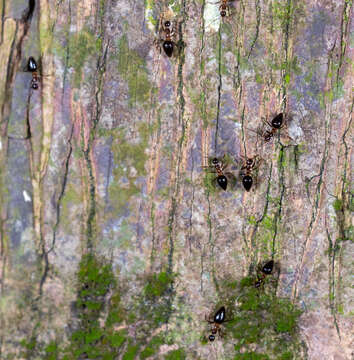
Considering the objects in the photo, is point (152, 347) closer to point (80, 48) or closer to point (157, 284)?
point (157, 284)

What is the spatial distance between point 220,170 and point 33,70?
85.2 inches

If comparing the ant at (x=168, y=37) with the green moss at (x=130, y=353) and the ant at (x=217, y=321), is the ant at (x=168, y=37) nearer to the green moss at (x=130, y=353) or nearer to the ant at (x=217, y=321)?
the ant at (x=217, y=321)

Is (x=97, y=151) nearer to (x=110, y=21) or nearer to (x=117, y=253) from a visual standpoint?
(x=117, y=253)

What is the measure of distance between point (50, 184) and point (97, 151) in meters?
0.61

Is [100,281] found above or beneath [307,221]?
beneath

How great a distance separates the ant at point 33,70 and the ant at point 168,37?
4.33ft

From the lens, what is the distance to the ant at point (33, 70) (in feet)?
11.4

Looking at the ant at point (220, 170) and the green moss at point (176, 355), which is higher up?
the ant at point (220, 170)

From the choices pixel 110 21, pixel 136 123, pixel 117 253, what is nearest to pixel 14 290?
pixel 117 253

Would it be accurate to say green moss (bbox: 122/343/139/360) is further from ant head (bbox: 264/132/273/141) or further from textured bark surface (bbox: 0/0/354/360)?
ant head (bbox: 264/132/273/141)

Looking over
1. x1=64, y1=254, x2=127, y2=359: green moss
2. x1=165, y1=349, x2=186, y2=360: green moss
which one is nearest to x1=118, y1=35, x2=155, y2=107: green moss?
x1=64, y1=254, x2=127, y2=359: green moss

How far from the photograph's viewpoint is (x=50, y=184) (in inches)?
144

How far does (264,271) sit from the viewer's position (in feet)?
12.0

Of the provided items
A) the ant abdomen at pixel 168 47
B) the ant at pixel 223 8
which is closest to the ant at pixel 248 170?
the ant abdomen at pixel 168 47
